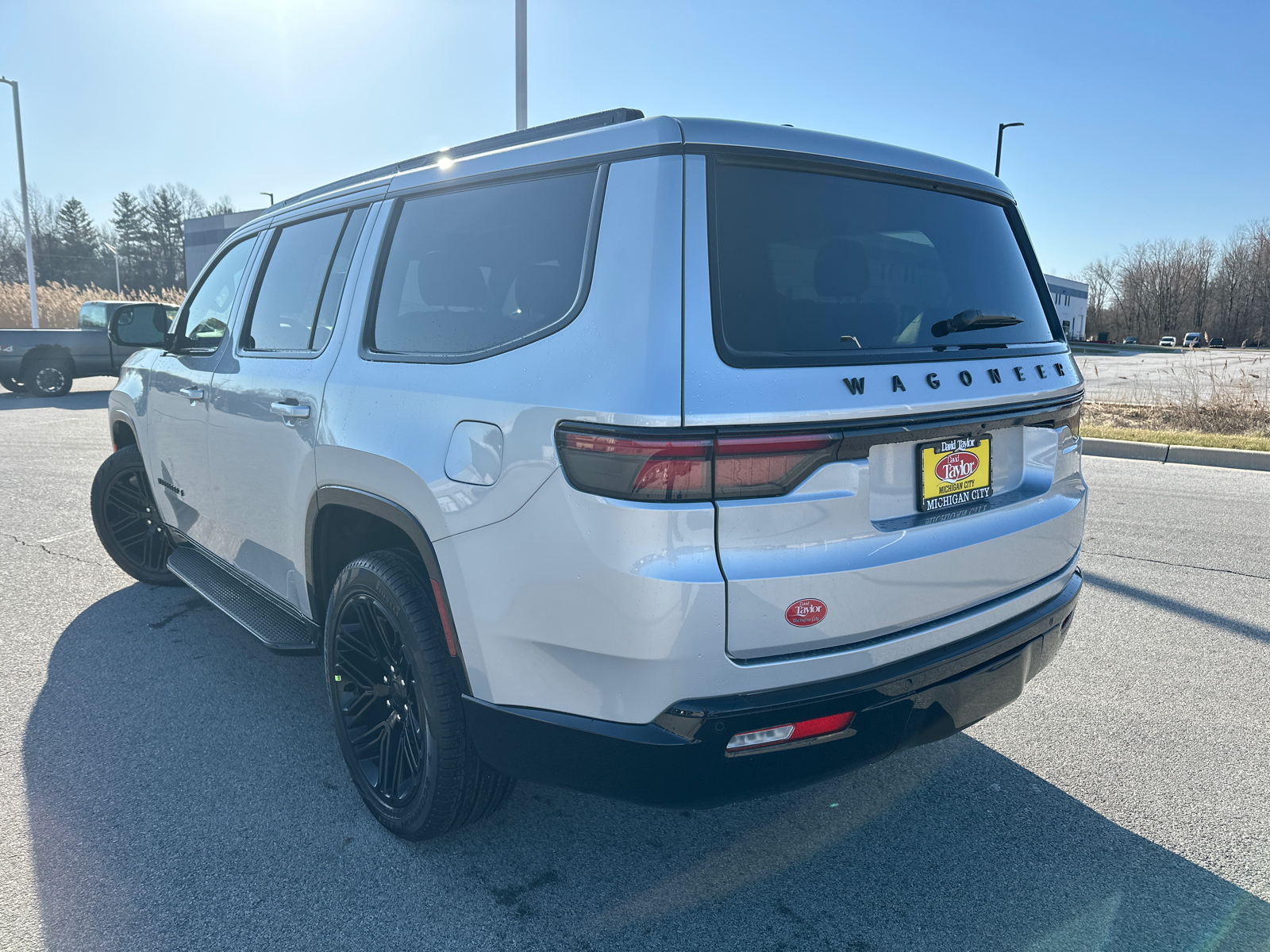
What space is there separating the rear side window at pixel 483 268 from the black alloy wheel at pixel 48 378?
16.6m

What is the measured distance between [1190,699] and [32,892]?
13.4 feet

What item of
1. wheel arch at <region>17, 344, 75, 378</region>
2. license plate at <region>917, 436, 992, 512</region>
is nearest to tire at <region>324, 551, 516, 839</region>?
license plate at <region>917, 436, 992, 512</region>

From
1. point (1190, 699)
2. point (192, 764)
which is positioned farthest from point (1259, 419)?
point (192, 764)

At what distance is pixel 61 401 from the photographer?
1541 cm

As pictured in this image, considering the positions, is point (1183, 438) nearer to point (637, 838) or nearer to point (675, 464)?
point (637, 838)

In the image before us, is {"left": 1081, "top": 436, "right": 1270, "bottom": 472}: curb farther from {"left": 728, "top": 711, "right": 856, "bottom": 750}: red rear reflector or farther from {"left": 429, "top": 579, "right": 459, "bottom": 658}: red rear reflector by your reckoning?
{"left": 429, "top": 579, "right": 459, "bottom": 658}: red rear reflector

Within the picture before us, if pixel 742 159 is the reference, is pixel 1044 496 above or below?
below

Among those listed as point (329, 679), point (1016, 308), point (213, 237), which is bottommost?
point (329, 679)

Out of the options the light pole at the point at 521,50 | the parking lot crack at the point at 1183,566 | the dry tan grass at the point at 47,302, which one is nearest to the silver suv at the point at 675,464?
the parking lot crack at the point at 1183,566

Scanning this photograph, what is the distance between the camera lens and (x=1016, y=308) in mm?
2609

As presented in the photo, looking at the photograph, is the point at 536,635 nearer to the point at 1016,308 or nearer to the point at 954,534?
the point at 954,534

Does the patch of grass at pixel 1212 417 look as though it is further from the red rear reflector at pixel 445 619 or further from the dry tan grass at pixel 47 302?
the dry tan grass at pixel 47 302

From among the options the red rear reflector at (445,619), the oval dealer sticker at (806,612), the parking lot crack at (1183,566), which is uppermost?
the oval dealer sticker at (806,612)

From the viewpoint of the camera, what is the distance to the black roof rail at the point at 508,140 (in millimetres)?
2215
